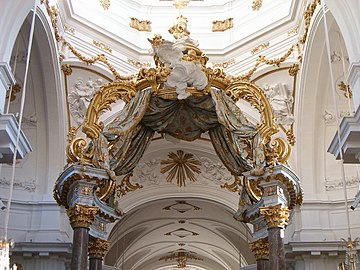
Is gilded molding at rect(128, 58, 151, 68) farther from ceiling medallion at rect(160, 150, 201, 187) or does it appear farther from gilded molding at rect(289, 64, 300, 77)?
gilded molding at rect(289, 64, 300, 77)

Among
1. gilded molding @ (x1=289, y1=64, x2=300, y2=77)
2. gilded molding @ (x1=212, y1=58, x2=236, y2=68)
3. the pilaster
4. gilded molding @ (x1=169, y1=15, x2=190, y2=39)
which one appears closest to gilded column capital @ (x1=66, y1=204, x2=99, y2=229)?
the pilaster

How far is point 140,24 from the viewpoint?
14.1 m

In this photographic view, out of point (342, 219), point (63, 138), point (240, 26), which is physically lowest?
point (342, 219)

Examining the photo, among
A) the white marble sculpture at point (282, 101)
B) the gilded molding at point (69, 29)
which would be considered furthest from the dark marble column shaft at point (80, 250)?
the white marble sculpture at point (282, 101)

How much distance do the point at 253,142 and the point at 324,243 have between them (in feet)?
12.3

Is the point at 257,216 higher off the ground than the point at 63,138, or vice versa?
the point at 63,138

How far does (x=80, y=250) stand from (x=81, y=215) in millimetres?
512

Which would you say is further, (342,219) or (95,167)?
(342,219)

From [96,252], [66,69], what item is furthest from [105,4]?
[96,252]

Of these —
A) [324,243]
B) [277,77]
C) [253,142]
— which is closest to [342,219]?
[324,243]

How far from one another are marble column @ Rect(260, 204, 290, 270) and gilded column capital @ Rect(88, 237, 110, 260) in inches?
98.4

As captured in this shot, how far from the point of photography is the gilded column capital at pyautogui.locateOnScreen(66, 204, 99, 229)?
8.69 m

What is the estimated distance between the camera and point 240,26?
45.4 ft

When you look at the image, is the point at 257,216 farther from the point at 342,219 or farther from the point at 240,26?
the point at 240,26
